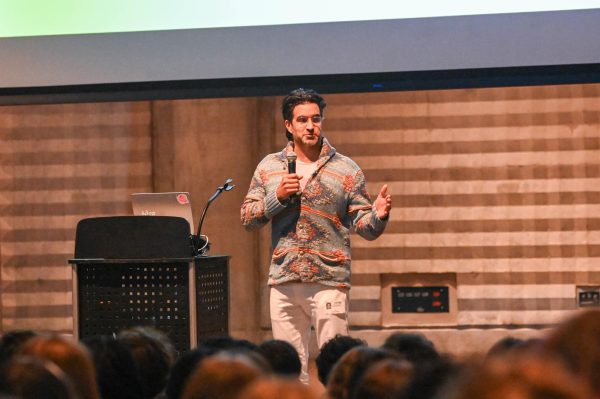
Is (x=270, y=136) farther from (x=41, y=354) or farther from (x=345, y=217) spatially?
(x=41, y=354)

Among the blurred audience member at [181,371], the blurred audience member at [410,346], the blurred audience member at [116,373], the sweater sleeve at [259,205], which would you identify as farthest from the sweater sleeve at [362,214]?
the blurred audience member at [181,371]

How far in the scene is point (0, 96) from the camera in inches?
264

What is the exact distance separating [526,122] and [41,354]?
19.8 feet

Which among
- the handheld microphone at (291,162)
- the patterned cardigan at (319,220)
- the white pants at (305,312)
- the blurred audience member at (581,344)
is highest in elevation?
the handheld microphone at (291,162)

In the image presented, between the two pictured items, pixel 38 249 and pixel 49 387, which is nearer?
pixel 49 387

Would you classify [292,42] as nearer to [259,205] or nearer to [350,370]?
[259,205]

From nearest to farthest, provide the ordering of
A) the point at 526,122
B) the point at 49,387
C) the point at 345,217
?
the point at 49,387, the point at 345,217, the point at 526,122

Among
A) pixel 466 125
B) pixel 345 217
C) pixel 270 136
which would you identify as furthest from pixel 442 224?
pixel 345 217

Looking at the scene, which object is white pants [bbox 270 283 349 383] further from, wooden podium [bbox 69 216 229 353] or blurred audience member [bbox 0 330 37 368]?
blurred audience member [bbox 0 330 37 368]

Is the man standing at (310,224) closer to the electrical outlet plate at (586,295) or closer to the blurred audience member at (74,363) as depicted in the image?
the blurred audience member at (74,363)

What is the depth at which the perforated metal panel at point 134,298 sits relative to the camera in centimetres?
482

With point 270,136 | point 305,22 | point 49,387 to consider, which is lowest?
point 49,387

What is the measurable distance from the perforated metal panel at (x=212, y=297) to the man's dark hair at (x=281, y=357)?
1719mm

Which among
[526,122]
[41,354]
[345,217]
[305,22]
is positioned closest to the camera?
[41,354]
